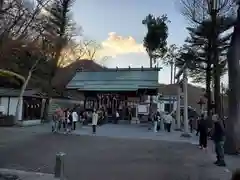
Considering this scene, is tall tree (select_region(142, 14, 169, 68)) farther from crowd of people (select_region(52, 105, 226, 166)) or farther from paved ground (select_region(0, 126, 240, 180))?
paved ground (select_region(0, 126, 240, 180))

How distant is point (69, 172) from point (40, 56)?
26.5 metres

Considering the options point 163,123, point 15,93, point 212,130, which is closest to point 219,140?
point 212,130

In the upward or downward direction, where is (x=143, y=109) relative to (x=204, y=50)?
downward

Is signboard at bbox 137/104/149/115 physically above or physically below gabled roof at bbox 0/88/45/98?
below

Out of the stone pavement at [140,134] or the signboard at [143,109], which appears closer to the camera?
the stone pavement at [140,134]

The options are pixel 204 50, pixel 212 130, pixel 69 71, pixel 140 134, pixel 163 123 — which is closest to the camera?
pixel 212 130

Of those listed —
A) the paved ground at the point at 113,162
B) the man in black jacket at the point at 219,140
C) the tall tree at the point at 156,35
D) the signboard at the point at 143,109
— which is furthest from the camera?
the tall tree at the point at 156,35

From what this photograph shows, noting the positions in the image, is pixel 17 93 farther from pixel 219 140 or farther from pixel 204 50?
pixel 219 140

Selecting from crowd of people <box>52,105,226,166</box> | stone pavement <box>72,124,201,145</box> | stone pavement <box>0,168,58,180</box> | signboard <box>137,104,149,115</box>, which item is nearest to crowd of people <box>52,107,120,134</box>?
crowd of people <box>52,105,226,166</box>

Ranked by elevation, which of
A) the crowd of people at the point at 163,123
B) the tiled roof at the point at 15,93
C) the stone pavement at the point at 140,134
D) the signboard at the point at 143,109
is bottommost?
the stone pavement at the point at 140,134

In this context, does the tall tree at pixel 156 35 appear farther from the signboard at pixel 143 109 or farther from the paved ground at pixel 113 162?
the paved ground at pixel 113 162

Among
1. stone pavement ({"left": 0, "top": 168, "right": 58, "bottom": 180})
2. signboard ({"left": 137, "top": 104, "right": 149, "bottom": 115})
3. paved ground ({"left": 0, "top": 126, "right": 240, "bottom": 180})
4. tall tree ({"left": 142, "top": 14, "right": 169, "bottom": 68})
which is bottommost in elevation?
stone pavement ({"left": 0, "top": 168, "right": 58, "bottom": 180})

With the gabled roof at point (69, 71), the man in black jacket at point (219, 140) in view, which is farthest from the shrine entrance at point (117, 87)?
the man in black jacket at point (219, 140)

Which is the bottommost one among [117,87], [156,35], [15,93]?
[15,93]
